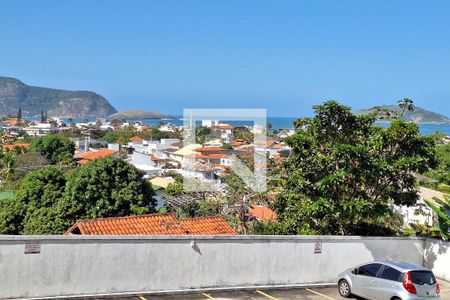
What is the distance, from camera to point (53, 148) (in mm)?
90750

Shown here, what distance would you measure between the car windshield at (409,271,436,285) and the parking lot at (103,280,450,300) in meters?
2.23

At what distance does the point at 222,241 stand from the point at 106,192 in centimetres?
1838

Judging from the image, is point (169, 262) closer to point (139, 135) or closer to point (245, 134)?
point (245, 134)

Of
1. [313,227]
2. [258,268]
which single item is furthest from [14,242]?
[313,227]

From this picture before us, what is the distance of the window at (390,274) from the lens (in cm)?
1190

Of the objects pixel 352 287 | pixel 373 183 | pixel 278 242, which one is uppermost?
pixel 373 183

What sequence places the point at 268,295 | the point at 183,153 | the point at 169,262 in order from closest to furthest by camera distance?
the point at 169,262 → the point at 268,295 → the point at 183,153

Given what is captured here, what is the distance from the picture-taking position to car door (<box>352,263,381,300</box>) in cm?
1244

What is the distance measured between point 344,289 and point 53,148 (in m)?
84.8

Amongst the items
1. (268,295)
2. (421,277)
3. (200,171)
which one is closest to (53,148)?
(200,171)

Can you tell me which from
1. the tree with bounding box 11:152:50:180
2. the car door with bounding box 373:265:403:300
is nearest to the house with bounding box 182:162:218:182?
the tree with bounding box 11:152:50:180

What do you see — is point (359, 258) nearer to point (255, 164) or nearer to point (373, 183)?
point (373, 183)

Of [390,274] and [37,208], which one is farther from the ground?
[390,274]

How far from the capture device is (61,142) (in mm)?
93438
